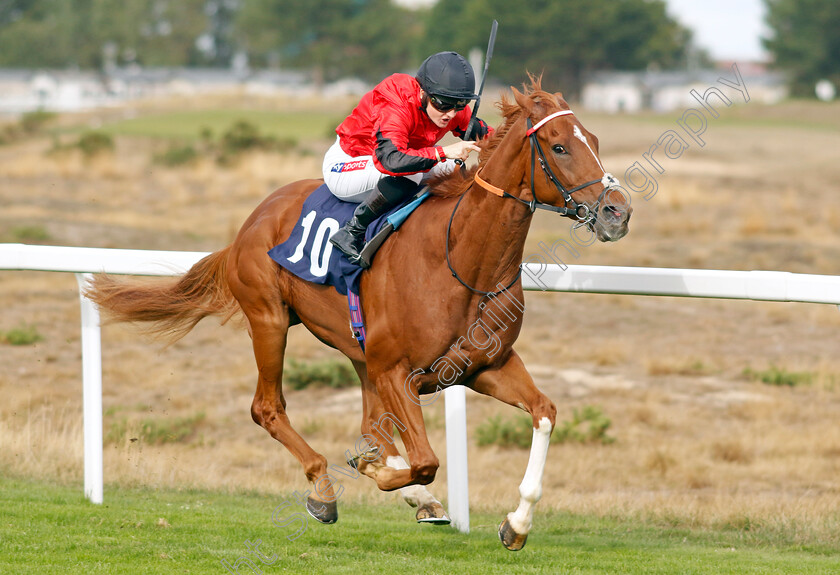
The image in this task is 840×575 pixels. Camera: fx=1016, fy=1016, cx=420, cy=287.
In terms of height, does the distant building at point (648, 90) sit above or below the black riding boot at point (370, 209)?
below

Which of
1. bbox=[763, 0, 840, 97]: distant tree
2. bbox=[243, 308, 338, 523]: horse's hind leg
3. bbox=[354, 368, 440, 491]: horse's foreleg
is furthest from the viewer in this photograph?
bbox=[763, 0, 840, 97]: distant tree

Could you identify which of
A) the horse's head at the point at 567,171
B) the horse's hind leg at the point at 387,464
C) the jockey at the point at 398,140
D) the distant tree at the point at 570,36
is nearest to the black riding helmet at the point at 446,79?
the jockey at the point at 398,140

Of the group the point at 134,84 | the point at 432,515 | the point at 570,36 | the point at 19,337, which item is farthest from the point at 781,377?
the point at 134,84

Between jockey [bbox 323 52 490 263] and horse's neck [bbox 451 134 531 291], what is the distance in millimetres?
194

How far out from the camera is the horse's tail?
543 cm

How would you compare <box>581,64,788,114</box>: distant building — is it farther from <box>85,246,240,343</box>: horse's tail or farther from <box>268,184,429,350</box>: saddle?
<box>268,184,429,350</box>: saddle

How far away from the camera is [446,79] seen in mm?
4238

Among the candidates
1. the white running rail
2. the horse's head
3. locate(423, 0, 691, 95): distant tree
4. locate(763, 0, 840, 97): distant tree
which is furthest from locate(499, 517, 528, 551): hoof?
locate(763, 0, 840, 97): distant tree

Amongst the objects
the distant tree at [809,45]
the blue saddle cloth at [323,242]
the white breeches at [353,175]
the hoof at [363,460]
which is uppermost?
the white breeches at [353,175]

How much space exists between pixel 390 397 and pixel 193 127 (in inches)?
1629

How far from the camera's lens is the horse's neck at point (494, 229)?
4012 millimetres

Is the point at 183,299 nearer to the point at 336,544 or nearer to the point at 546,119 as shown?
the point at 336,544

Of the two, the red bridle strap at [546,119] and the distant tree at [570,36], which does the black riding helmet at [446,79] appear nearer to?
the red bridle strap at [546,119]

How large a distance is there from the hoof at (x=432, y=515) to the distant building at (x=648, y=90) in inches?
2450
